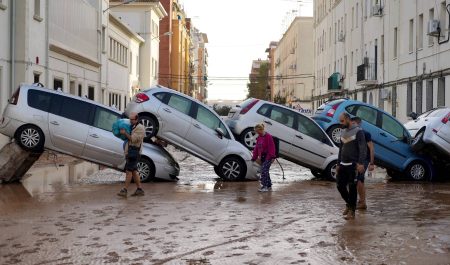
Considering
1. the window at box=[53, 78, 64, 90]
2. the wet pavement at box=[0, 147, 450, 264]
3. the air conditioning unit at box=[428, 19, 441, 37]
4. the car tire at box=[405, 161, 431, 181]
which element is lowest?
the wet pavement at box=[0, 147, 450, 264]

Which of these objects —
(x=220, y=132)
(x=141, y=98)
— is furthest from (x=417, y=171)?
(x=141, y=98)

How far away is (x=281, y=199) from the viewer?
45.2ft

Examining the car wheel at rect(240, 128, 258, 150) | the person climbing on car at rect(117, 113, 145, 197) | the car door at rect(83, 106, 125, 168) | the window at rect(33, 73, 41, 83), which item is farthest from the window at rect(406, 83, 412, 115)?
the person climbing on car at rect(117, 113, 145, 197)

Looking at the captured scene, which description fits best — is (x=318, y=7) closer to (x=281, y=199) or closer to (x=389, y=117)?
(x=389, y=117)

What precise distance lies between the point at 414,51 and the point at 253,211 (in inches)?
885

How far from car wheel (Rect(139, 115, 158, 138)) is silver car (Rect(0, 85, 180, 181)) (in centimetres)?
30

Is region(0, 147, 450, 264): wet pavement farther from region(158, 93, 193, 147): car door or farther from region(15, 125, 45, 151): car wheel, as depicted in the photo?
region(158, 93, 193, 147): car door

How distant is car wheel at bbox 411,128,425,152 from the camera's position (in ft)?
60.2

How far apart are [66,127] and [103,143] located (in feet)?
2.92

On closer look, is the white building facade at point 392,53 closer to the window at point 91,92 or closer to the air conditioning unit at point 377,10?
the air conditioning unit at point 377,10

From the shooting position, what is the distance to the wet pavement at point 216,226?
7.96 m

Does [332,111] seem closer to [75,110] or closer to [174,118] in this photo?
[174,118]

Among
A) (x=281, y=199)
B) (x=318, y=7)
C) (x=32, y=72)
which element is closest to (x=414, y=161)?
(x=281, y=199)

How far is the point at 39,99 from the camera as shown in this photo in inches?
614
